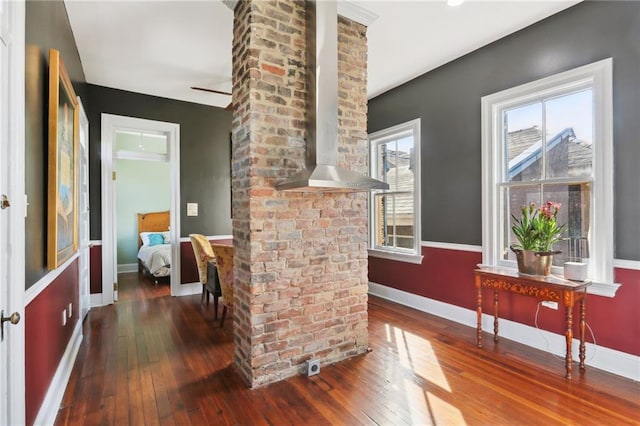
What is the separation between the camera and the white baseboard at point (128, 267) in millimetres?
6598

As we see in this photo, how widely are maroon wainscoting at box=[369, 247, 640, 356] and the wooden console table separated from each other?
0.62ft

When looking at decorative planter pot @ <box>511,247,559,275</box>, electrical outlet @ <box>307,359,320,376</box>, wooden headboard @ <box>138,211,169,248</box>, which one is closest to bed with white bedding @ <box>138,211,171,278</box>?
wooden headboard @ <box>138,211,169,248</box>

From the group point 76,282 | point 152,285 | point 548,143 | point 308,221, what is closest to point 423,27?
point 548,143

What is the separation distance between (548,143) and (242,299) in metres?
2.96

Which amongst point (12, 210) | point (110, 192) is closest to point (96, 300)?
point (110, 192)

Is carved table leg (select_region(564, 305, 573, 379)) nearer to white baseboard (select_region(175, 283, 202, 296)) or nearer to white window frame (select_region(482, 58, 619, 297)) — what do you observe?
white window frame (select_region(482, 58, 619, 297))

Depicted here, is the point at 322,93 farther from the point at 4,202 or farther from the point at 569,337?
the point at 569,337

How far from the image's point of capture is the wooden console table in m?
2.37

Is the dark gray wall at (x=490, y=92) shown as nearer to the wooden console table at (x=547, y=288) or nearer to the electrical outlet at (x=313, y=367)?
the wooden console table at (x=547, y=288)

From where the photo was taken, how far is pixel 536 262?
266 centimetres

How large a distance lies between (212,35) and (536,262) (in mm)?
3535

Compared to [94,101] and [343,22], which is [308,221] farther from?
[94,101]

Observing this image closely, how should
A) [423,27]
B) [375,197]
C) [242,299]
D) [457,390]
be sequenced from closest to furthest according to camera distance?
[457,390], [242,299], [423,27], [375,197]

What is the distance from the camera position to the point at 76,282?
123 inches
